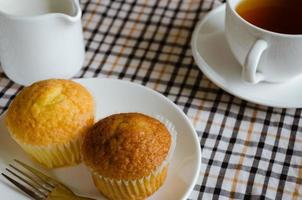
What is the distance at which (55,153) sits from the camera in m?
0.95

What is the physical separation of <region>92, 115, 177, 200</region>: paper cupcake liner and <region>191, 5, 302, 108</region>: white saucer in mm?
221

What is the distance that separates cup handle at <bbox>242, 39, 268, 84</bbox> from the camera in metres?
1.01

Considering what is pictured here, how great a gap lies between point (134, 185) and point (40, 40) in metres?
0.35

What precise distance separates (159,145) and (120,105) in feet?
0.63

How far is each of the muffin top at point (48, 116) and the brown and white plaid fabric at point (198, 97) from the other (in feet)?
0.63

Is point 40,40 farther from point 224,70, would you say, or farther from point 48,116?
point 224,70

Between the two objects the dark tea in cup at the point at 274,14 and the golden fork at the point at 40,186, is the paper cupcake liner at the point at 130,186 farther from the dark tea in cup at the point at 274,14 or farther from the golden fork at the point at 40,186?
the dark tea in cup at the point at 274,14

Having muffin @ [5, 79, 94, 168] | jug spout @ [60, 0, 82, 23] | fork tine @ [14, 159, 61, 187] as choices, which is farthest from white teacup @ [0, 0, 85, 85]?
fork tine @ [14, 159, 61, 187]

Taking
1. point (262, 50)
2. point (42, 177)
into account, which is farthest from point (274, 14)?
point (42, 177)

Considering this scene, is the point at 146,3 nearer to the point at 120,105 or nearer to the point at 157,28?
the point at 157,28

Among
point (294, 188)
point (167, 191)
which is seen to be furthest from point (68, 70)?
point (294, 188)

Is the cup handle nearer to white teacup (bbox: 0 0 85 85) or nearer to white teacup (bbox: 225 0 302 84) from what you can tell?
white teacup (bbox: 225 0 302 84)

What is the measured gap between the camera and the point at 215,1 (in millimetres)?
1355

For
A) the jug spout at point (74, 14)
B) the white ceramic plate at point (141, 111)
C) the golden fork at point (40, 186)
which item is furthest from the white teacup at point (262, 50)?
the golden fork at point (40, 186)
